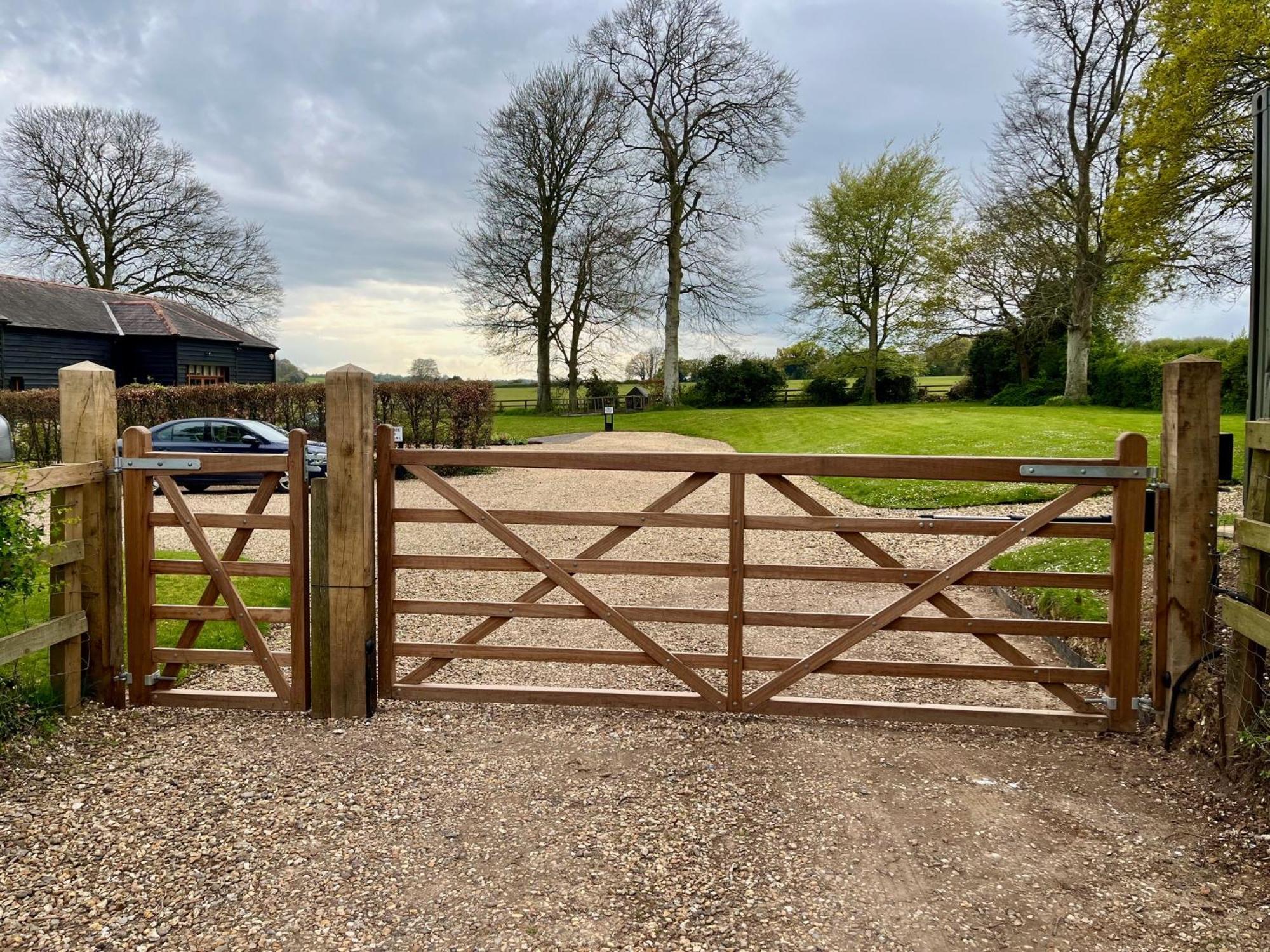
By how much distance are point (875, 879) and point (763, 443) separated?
22173 mm

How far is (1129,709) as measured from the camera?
4.55 m

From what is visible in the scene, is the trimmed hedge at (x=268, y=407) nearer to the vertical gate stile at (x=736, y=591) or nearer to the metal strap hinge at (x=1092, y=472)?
the vertical gate stile at (x=736, y=591)

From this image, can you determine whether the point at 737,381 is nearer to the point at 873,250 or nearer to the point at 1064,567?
the point at 873,250

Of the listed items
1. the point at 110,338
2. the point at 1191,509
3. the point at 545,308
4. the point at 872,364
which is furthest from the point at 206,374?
the point at 1191,509

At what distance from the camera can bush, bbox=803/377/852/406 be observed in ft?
145

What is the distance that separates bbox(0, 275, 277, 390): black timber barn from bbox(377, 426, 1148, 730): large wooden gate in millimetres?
30719

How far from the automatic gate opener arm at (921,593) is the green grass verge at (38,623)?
392 centimetres

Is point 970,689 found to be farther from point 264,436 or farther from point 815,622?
point 264,436

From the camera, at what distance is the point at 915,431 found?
77.8 ft

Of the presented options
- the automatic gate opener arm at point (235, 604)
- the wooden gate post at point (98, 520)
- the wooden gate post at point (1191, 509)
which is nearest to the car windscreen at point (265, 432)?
the wooden gate post at point (98, 520)

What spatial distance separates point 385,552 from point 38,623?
2880mm

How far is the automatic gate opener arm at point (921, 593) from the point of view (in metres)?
4.43

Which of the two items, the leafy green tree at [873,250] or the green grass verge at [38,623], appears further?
the leafy green tree at [873,250]

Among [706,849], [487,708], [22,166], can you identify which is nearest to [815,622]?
[706,849]
